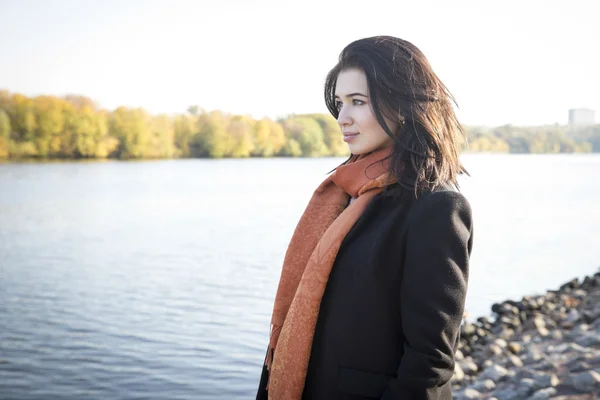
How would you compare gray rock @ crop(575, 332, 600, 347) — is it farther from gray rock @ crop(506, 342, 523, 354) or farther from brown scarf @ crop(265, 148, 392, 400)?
brown scarf @ crop(265, 148, 392, 400)

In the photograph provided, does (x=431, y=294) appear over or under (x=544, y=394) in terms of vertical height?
over

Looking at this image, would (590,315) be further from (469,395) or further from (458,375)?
(469,395)

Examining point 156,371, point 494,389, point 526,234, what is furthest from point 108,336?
point 526,234

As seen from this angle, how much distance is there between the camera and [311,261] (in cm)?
201

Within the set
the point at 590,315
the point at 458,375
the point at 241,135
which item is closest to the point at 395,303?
the point at 458,375

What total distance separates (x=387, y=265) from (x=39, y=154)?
39927 millimetres

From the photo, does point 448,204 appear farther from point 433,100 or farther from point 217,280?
point 217,280

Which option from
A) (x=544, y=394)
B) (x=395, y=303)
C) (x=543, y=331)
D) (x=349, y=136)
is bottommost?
(x=543, y=331)

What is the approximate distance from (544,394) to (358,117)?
306cm

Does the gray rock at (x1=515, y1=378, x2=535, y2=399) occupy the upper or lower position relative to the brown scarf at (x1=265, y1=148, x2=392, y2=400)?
lower

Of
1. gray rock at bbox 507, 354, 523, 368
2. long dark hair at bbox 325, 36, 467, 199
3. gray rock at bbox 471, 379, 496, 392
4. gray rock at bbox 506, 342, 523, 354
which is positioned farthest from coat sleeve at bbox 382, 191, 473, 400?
gray rock at bbox 506, 342, 523, 354

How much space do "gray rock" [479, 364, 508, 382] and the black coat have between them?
11.3 feet

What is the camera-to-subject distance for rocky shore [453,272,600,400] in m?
4.50

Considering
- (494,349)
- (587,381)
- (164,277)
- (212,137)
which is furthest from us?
(212,137)
